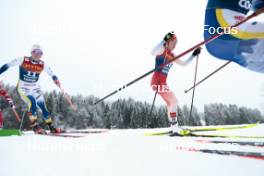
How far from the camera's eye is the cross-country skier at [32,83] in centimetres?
473

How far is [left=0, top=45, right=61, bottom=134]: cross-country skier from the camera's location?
15.5 ft

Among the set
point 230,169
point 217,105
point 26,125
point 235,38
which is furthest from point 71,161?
point 26,125

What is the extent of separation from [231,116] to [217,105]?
0.97 meters

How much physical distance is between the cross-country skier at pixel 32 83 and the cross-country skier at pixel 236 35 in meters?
3.65

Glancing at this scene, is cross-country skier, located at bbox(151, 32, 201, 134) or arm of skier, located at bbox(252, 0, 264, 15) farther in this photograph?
cross-country skier, located at bbox(151, 32, 201, 134)

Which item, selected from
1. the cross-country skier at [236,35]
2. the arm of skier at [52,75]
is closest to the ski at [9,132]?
the arm of skier at [52,75]

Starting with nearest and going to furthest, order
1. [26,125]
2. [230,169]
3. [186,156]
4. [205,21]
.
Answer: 1. [230,169]
2. [186,156]
3. [205,21]
4. [26,125]

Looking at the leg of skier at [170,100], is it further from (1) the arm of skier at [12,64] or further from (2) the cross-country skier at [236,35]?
(1) the arm of skier at [12,64]

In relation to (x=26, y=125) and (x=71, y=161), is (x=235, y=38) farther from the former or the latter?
(x=26, y=125)

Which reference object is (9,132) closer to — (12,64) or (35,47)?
(12,64)

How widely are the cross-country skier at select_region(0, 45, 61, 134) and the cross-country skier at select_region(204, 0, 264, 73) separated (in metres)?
3.65

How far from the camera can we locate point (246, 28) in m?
3.69

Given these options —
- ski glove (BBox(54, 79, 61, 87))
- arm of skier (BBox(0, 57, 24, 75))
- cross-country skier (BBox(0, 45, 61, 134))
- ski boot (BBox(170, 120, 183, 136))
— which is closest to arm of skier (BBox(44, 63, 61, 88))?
ski glove (BBox(54, 79, 61, 87))

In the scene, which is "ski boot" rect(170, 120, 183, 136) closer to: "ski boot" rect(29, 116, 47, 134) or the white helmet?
"ski boot" rect(29, 116, 47, 134)
